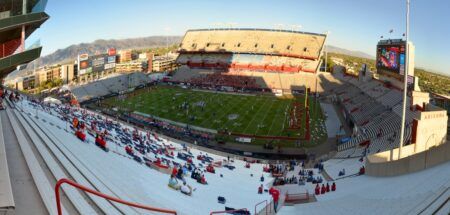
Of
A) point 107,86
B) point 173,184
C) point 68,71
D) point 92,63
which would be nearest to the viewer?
point 173,184

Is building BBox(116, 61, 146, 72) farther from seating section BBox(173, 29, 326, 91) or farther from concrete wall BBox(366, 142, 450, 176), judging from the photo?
concrete wall BBox(366, 142, 450, 176)

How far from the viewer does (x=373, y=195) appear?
1312 centimetres

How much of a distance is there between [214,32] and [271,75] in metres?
25.1

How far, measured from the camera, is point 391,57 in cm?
3909

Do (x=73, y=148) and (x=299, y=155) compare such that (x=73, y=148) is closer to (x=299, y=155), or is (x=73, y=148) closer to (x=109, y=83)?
(x=299, y=155)

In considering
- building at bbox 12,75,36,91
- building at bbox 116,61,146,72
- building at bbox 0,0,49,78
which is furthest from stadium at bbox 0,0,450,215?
building at bbox 12,75,36,91

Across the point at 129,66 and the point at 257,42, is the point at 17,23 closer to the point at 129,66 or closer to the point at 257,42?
the point at 257,42

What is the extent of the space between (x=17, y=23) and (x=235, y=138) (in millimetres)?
26262

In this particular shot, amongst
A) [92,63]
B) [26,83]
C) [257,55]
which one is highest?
[257,55]

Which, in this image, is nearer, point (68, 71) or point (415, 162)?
point (415, 162)

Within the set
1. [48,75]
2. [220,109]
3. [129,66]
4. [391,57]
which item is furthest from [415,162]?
[48,75]

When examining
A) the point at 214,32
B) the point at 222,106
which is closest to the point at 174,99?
the point at 222,106

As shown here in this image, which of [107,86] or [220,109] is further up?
[107,86]

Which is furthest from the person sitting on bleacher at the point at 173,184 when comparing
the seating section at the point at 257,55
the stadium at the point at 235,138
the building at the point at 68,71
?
the building at the point at 68,71
